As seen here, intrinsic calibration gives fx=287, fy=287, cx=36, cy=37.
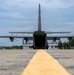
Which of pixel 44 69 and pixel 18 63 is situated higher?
pixel 18 63

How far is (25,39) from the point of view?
59594 mm

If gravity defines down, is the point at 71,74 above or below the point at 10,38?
below

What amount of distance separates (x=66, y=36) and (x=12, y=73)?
52364 millimetres

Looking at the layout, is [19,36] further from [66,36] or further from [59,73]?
[59,73]

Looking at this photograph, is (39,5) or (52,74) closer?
(52,74)

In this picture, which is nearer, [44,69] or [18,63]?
[44,69]

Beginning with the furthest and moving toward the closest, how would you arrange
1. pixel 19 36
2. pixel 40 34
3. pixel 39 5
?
pixel 19 36 < pixel 39 5 < pixel 40 34

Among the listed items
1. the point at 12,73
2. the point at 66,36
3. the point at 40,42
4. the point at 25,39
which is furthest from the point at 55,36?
the point at 12,73

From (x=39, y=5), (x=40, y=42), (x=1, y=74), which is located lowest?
(x=1, y=74)

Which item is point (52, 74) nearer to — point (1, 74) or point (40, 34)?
point (1, 74)

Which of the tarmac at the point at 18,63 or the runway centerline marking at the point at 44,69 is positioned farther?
the tarmac at the point at 18,63

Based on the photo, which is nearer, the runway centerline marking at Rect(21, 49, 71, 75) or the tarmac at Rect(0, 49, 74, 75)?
the runway centerline marking at Rect(21, 49, 71, 75)

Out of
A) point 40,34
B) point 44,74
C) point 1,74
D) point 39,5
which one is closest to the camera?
point 44,74

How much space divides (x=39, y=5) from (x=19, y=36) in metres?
8.37
